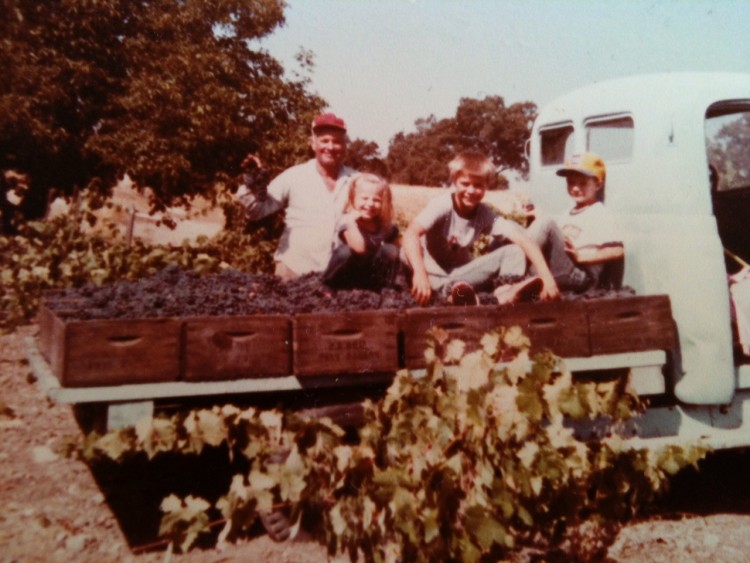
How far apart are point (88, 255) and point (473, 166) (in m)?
3.27

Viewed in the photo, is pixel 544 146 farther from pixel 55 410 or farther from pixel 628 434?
pixel 55 410

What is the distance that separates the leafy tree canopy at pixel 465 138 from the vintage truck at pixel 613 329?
47599mm

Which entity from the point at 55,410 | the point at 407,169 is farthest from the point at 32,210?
the point at 407,169

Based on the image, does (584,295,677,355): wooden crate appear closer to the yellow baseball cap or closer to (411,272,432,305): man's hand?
(411,272,432,305): man's hand

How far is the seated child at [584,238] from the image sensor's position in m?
3.89

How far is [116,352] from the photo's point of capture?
100 inches

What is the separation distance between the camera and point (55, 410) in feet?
16.6

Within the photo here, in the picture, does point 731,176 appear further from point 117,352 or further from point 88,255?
point 88,255

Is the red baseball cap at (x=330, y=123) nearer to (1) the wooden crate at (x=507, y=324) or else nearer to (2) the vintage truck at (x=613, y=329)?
(2) the vintage truck at (x=613, y=329)

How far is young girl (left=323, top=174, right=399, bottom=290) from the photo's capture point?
3.60 m

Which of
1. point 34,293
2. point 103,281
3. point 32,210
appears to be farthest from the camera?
point 32,210

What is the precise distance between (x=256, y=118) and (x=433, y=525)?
22.9 feet

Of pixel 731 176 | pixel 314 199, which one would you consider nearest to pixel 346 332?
pixel 314 199

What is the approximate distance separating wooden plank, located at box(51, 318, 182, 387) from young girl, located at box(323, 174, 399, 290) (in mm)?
1159
